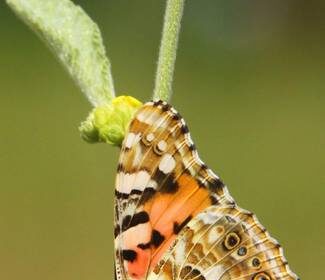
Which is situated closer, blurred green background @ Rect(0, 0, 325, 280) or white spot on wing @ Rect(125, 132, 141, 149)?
white spot on wing @ Rect(125, 132, 141, 149)

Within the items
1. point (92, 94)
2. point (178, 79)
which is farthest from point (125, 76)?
point (92, 94)

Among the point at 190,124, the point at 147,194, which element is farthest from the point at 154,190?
the point at 190,124

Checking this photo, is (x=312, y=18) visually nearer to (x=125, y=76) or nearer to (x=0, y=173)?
(x=125, y=76)

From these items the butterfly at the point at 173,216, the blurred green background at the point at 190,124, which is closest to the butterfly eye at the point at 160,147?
the butterfly at the point at 173,216

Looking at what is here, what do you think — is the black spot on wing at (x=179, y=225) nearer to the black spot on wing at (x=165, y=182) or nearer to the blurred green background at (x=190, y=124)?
the black spot on wing at (x=165, y=182)

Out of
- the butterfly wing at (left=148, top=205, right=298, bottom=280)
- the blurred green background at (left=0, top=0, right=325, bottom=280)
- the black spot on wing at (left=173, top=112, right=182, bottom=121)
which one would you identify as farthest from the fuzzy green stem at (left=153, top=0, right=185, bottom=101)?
the blurred green background at (left=0, top=0, right=325, bottom=280)

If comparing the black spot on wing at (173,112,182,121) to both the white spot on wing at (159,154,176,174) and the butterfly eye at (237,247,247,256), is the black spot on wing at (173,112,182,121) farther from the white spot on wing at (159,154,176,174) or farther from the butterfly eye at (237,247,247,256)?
the butterfly eye at (237,247,247,256)
